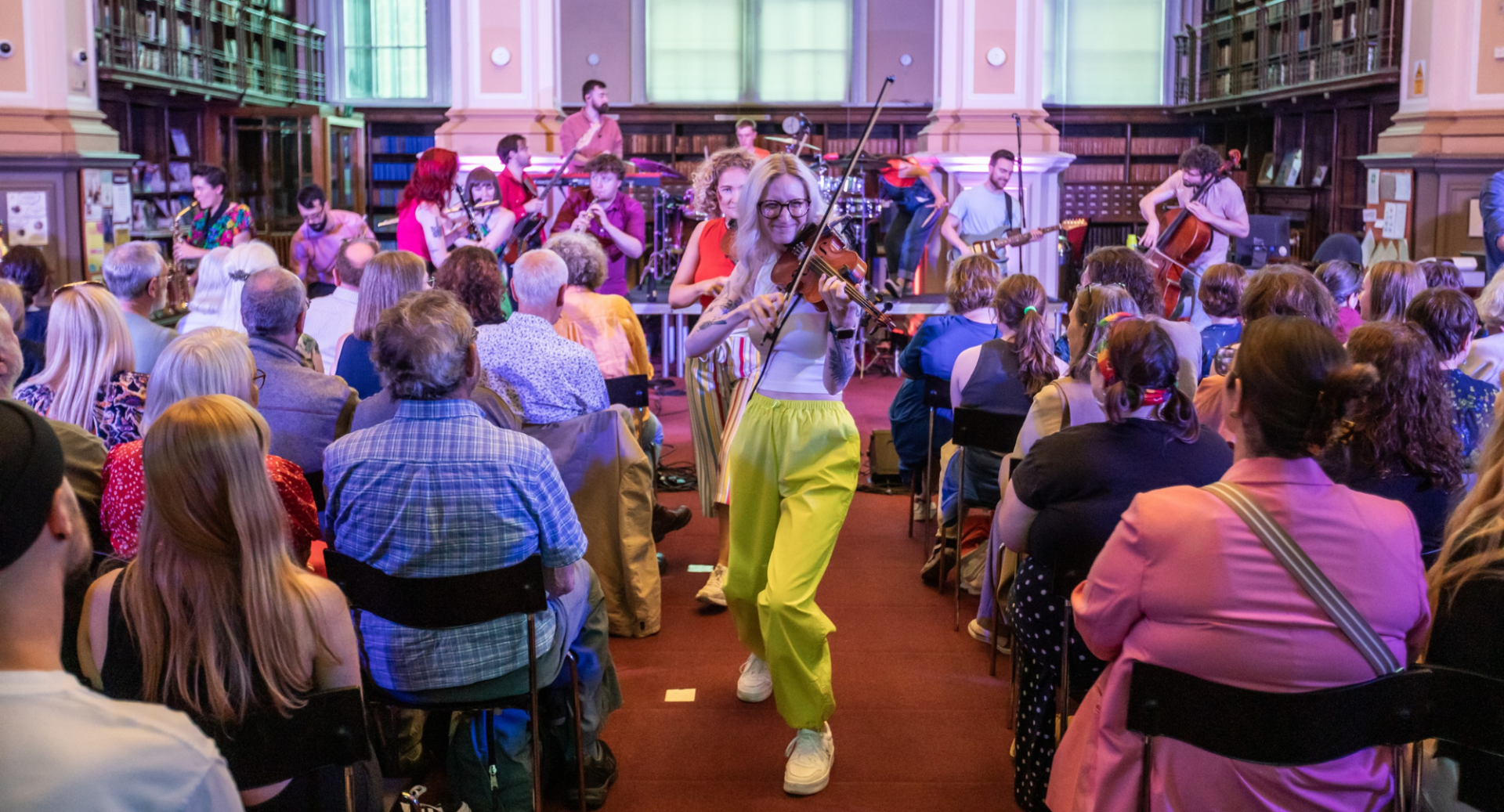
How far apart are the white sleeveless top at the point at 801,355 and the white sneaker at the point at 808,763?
761 millimetres

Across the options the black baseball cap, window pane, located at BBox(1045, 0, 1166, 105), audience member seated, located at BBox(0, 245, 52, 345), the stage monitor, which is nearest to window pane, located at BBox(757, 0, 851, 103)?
window pane, located at BBox(1045, 0, 1166, 105)

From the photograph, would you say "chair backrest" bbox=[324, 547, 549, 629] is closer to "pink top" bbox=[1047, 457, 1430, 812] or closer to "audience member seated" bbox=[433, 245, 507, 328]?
"pink top" bbox=[1047, 457, 1430, 812]

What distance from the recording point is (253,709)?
1683mm

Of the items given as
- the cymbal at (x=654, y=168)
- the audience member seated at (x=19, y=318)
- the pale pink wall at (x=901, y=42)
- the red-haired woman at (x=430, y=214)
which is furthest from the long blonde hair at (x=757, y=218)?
the pale pink wall at (x=901, y=42)

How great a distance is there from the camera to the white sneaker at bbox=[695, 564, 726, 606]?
3965mm

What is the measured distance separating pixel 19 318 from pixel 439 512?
6.60ft

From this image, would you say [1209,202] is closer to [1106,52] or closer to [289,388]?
[289,388]

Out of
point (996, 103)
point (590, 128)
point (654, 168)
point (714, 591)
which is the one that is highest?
point (996, 103)

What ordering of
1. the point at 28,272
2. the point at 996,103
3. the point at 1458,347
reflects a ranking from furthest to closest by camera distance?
the point at 996,103 < the point at 28,272 < the point at 1458,347

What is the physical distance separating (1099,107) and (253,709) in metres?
12.3

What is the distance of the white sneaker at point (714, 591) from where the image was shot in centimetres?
396

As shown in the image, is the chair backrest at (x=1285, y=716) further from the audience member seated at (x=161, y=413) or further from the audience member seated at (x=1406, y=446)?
the audience member seated at (x=161, y=413)

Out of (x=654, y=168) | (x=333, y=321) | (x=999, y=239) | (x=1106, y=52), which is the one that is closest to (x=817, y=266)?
(x=333, y=321)

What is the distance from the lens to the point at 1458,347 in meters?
3.09
